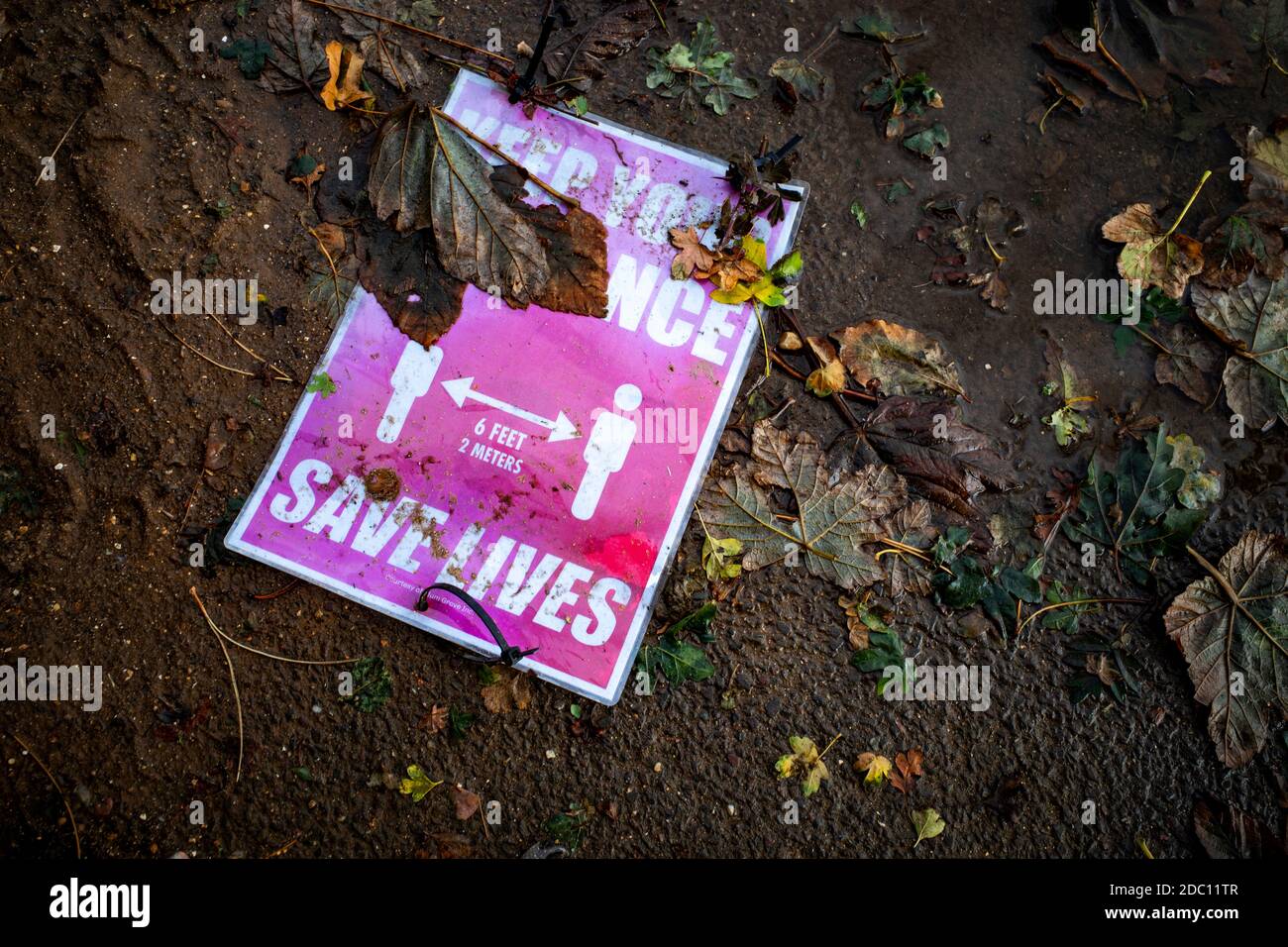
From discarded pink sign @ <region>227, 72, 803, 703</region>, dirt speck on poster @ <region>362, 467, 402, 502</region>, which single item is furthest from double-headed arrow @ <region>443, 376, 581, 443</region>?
dirt speck on poster @ <region>362, 467, 402, 502</region>

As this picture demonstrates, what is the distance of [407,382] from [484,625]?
84 centimetres

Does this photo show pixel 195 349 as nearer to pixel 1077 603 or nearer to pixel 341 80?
pixel 341 80

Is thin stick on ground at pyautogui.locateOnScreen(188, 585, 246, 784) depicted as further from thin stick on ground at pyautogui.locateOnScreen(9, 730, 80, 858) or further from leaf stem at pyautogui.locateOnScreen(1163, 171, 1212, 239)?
leaf stem at pyautogui.locateOnScreen(1163, 171, 1212, 239)

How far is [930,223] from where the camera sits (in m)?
2.83

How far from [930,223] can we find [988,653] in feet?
4.88

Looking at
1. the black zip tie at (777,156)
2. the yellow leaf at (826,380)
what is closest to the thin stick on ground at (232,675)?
the yellow leaf at (826,380)

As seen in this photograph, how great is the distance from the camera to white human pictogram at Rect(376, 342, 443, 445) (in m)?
2.66

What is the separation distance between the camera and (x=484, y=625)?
2.57 metres

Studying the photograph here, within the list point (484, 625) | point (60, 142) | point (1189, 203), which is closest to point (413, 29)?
point (60, 142)
